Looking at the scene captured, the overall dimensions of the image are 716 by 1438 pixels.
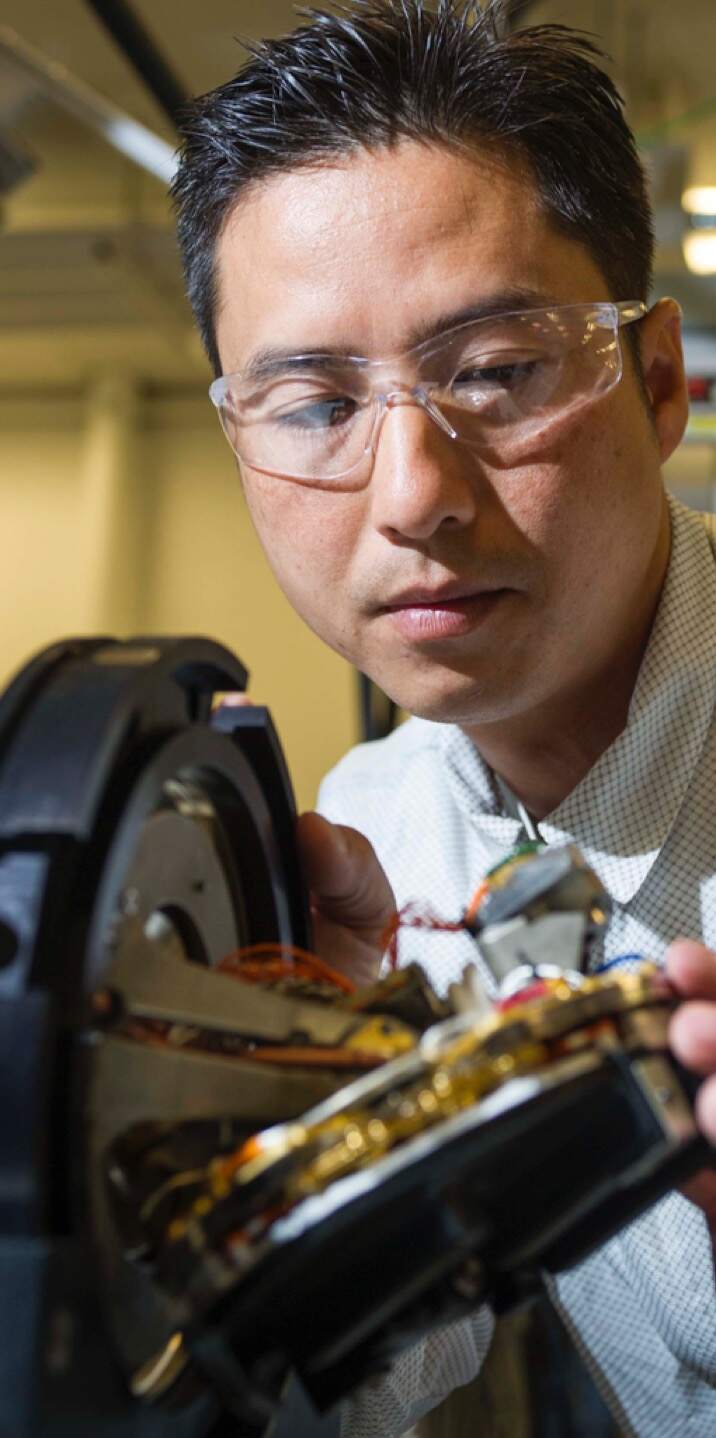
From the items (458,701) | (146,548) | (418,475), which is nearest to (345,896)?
(458,701)

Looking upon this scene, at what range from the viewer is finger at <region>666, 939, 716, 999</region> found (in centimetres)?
55

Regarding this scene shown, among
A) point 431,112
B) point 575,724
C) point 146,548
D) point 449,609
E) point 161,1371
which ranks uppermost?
point 431,112

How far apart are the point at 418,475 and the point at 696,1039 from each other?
1.47 feet

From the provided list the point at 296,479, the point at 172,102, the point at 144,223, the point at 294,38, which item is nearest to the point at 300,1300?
the point at 296,479

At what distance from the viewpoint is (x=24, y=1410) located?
0.46 m

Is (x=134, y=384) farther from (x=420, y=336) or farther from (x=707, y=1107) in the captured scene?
(x=707, y=1107)

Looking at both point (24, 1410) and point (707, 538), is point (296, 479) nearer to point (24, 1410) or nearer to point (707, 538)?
point (707, 538)

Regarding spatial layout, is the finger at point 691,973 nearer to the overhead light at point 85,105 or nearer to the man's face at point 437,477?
the man's face at point 437,477

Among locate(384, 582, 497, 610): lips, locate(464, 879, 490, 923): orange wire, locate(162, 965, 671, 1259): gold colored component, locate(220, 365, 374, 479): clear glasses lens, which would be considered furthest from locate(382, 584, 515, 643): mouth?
locate(162, 965, 671, 1259): gold colored component

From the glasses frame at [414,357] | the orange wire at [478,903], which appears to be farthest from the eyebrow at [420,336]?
the orange wire at [478,903]

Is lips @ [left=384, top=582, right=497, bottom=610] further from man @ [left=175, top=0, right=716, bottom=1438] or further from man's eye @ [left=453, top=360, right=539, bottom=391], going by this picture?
man's eye @ [left=453, top=360, right=539, bottom=391]

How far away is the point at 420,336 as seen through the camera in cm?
90

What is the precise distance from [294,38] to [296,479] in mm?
361

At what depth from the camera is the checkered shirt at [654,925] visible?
41.4 inches
